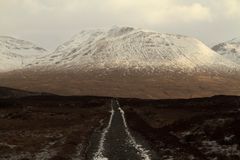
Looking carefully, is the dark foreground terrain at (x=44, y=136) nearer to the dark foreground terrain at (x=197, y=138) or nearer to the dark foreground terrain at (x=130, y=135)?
the dark foreground terrain at (x=130, y=135)

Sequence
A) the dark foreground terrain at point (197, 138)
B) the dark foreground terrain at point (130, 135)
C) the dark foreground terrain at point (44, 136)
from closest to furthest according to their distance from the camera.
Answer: the dark foreground terrain at point (197, 138) < the dark foreground terrain at point (130, 135) < the dark foreground terrain at point (44, 136)

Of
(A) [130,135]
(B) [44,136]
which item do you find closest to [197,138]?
(A) [130,135]

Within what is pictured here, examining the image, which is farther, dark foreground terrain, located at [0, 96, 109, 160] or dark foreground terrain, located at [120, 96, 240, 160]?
dark foreground terrain, located at [0, 96, 109, 160]

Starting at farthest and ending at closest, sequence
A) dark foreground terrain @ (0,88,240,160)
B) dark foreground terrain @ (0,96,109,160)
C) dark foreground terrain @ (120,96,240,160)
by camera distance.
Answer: dark foreground terrain @ (0,96,109,160) → dark foreground terrain @ (0,88,240,160) → dark foreground terrain @ (120,96,240,160)

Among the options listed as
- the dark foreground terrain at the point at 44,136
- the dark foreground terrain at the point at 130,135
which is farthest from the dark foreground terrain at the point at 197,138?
the dark foreground terrain at the point at 44,136

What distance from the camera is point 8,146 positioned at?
35094 mm

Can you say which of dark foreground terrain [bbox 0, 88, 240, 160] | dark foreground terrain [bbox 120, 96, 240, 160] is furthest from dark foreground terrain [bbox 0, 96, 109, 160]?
dark foreground terrain [bbox 120, 96, 240, 160]

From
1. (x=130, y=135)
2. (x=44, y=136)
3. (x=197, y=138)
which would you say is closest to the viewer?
(x=197, y=138)

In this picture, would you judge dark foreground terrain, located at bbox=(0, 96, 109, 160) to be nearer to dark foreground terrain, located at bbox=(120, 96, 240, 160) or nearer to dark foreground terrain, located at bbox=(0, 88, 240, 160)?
dark foreground terrain, located at bbox=(0, 88, 240, 160)

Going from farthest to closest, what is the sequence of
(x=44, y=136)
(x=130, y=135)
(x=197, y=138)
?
(x=44, y=136)
(x=130, y=135)
(x=197, y=138)

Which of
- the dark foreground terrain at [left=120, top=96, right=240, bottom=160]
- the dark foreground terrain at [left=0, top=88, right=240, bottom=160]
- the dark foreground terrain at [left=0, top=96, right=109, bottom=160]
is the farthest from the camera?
the dark foreground terrain at [left=0, top=96, right=109, bottom=160]

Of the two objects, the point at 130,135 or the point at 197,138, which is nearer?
the point at 197,138

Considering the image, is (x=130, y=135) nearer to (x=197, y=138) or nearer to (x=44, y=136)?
(x=197, y=138)

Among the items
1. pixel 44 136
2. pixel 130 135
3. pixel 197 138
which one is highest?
pixel 197 138
